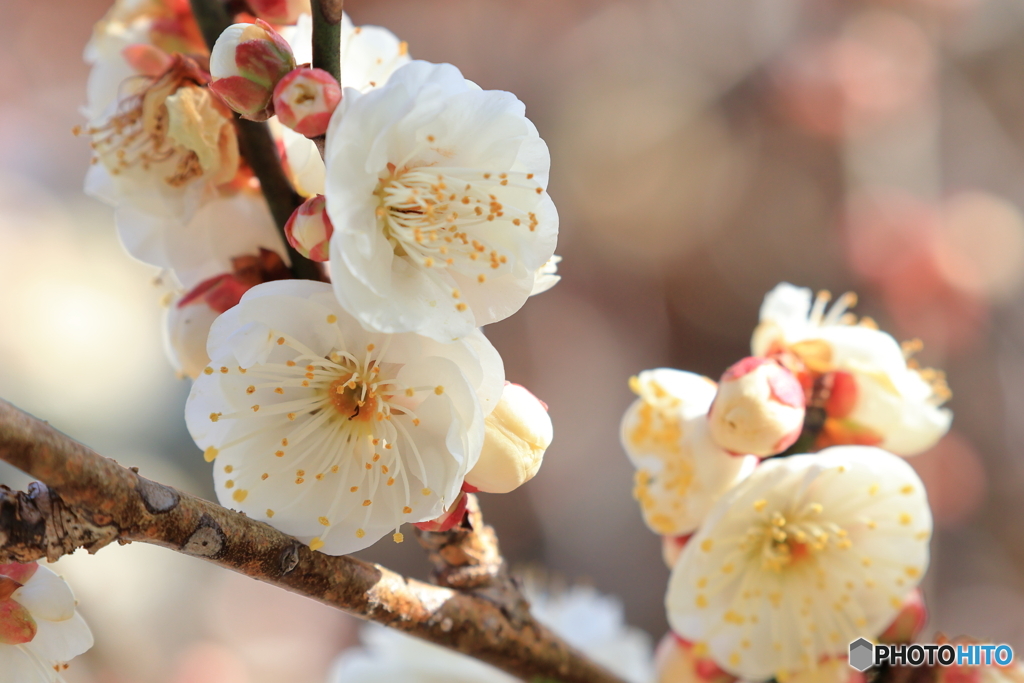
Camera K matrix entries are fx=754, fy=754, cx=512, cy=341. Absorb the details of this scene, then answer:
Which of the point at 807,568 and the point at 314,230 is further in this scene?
the point at 807,568

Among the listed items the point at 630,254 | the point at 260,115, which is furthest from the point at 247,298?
the point at 630,254

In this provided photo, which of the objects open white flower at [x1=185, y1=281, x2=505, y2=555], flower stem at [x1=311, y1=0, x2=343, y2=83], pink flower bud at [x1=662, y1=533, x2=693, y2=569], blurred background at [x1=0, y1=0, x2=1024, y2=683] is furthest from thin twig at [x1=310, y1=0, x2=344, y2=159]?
blurred background at [x1=0, y1=0, x2=1024, y2=683]

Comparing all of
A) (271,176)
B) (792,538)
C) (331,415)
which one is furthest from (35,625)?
(792,538)

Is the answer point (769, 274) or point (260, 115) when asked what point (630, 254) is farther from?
point (260, 115)

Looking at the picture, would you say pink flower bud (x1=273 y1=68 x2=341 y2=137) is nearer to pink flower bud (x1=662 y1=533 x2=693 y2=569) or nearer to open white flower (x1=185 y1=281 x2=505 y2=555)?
open white flower (x1=185 y1=281 x2=505 y2=555)

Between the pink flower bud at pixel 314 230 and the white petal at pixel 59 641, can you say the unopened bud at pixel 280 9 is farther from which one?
the white petal at pixel 59 641

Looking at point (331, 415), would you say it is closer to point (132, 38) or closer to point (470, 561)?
point (470, 561)
